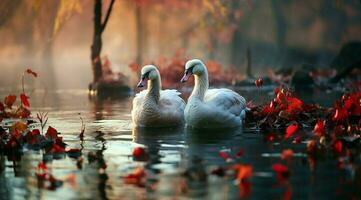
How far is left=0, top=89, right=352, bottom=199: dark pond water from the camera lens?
9.31 metres

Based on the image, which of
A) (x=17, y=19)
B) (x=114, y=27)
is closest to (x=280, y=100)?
(x=17, y=19)

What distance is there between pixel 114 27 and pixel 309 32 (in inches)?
1830

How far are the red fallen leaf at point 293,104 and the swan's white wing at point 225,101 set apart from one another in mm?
991

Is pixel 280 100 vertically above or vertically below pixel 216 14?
below

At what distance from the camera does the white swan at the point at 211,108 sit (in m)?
15.5

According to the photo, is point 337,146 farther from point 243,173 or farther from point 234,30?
point 234,30

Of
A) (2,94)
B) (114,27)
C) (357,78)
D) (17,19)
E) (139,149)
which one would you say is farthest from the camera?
(114,27)

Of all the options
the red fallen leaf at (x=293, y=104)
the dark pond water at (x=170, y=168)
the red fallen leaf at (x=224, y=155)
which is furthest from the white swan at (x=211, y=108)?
the red fallen leaf at (x=224, y=155)

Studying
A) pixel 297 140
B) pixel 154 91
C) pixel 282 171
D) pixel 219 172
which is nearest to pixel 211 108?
pixel 154 91

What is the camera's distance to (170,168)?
10.9 m

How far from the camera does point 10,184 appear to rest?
10.2m

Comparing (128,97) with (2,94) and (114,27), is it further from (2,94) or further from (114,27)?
(114,27)

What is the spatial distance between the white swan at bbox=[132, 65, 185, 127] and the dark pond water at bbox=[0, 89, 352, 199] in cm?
39

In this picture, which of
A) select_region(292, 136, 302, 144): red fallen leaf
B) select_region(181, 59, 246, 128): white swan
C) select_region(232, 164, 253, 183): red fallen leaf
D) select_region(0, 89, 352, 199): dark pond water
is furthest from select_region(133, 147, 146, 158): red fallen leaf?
select_region(181, 59, 246, 128): white swan
